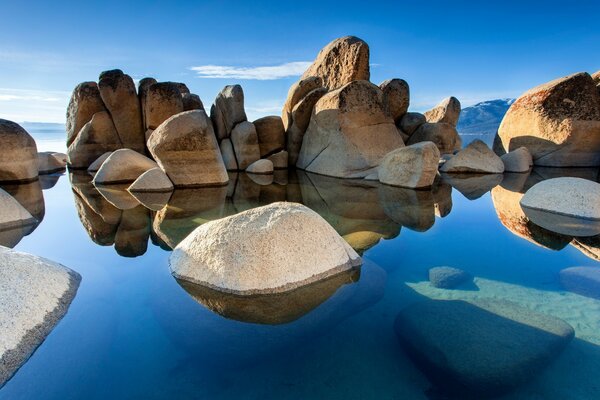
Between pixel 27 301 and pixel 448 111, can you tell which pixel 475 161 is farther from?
pixel 27 301

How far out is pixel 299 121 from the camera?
14281mm

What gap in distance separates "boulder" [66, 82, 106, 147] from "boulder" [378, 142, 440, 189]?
11107 mm

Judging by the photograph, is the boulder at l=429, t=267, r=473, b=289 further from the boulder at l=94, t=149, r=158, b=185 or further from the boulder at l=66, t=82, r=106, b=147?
the boulder at l=66, t=82, r=106, b=147

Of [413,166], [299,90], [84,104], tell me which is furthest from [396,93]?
[84,104]

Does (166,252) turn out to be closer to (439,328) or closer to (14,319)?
(14,319)

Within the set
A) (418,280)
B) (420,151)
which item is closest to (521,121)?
(420,151)

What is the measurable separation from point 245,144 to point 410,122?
7044mm

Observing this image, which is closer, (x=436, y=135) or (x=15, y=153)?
(x=15, y=153)

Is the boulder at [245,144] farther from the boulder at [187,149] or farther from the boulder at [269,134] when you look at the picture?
the boulder at [187,149]

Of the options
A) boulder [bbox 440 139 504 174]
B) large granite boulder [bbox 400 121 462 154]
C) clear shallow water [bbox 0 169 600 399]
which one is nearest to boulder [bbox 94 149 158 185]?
clear shallow water [bbox 0 169 600 399]

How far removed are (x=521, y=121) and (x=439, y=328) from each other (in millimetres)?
15110

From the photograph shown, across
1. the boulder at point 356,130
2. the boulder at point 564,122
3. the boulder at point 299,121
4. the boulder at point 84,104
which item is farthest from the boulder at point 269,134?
the boulder at point 564,122

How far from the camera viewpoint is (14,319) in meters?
2.89

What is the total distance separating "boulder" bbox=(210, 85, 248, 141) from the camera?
45.1 ft
